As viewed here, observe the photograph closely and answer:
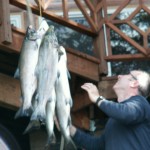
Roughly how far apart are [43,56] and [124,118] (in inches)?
28.4

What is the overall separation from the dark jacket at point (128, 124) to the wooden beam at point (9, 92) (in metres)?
2.06

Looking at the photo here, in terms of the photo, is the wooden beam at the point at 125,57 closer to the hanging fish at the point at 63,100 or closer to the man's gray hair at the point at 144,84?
the man's gray hair at the point at 144,84

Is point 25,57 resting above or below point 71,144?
above

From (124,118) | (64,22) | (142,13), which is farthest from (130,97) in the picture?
(142,13)

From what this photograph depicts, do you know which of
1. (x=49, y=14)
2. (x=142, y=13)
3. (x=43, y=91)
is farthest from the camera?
(x=142, y=13)

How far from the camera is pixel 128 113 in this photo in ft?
15.3

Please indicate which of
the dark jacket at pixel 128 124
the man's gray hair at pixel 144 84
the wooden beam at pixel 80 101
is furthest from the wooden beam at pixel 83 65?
the dark jacket at pixel 128 124

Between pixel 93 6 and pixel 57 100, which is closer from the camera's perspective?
pixel 57 100

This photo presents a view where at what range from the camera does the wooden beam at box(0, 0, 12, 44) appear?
6.29 m

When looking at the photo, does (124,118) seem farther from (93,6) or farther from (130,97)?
(93,6)

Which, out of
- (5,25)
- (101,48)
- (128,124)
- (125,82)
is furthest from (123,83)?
(101,48)

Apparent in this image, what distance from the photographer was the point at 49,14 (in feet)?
22.5

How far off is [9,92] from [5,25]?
0.86 meters

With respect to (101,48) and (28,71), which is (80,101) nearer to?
(101,48)
